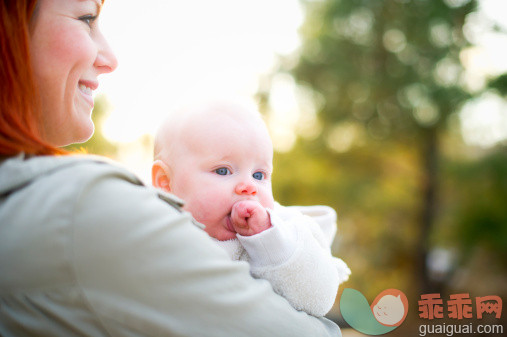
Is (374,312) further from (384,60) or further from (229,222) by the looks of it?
(384,60)

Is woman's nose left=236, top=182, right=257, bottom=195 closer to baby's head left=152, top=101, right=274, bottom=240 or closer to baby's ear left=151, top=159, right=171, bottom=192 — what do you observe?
baby's head left=152, top=101, right=274, bottom=240

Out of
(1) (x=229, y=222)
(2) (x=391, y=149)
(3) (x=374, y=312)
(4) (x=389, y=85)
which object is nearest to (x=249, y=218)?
(1) (x=229, y=222)

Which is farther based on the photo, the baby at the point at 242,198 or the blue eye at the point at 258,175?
the blue eye at the point at 258,175

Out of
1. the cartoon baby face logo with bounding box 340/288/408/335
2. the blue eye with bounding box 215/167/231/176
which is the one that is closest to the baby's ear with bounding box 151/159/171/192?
the blue eye with bounding box 215/167/231/176

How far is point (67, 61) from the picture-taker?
3.62ft

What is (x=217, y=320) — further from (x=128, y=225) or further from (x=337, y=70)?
(x=337, y=70)

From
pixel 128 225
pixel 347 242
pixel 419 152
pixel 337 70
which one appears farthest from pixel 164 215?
pixel 347 242

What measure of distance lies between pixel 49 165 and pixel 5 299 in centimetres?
23

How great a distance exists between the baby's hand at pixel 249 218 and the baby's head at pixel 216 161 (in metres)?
0.04

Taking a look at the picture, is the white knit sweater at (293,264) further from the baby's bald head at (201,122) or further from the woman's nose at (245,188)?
the baby's bald head at (201,122)

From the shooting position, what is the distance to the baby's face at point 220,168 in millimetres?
1229

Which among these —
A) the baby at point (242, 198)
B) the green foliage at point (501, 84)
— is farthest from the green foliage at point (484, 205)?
the baby at point (242, 198)

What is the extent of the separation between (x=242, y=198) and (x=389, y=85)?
25.1ft

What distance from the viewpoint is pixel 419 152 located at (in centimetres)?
877
